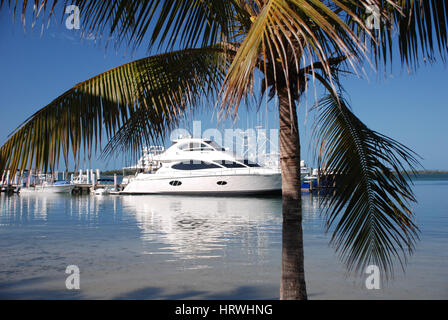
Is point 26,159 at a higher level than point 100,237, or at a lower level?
higher

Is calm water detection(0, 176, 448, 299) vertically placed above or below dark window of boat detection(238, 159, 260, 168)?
below

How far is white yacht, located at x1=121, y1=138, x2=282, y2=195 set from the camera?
36812 mm

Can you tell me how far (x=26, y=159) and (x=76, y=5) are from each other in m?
1.20

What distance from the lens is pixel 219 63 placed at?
13.0 ft

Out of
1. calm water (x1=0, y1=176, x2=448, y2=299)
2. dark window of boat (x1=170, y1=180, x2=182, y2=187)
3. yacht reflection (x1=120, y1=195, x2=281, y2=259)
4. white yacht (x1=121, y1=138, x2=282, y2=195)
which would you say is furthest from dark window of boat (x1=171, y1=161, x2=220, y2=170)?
calm water (x1=0, y1=176, x2=448, y2=299)

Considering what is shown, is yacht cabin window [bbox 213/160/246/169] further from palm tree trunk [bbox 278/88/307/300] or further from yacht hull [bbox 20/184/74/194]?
palm tree trunk [bbox 278/88/307/300]

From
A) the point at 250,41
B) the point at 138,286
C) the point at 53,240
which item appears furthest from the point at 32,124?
the point at 53,240

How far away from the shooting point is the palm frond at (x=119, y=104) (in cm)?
289

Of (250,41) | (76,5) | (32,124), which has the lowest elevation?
(32,124)

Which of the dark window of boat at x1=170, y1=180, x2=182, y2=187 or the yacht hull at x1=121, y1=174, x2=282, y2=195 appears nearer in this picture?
the yacht hull at x1=121, y1=174, x2=282, y2=195

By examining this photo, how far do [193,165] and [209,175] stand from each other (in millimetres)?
3005

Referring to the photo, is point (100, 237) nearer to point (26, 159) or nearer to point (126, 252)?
point (126, 252)

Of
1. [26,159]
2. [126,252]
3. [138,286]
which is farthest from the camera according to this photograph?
[126,252]

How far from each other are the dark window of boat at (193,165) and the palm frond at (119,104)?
Answer: 34468mm
